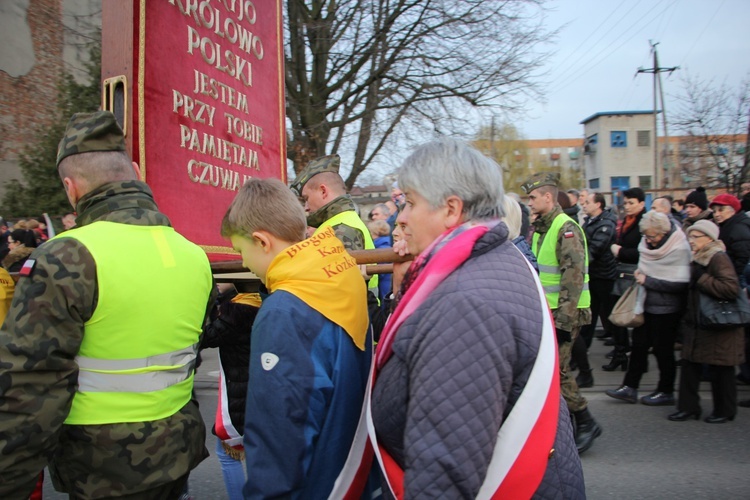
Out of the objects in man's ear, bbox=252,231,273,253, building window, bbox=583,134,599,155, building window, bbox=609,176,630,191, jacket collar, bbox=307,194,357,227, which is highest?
building window, bbox=583,134,599,155

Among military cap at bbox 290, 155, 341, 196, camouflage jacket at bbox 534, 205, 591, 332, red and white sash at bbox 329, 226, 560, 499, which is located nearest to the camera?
red and white sash at bbox 329, 226, 560, 499

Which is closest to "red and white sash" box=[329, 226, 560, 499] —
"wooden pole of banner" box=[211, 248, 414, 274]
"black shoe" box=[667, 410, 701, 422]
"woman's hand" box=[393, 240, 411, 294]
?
"woman's hand" box=[393, 240, 411, 294]

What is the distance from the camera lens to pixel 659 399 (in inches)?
210

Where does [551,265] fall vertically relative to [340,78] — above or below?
below

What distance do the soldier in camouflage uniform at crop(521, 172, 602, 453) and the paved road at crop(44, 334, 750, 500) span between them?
0.30 meters

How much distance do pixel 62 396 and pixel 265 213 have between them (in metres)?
0.81

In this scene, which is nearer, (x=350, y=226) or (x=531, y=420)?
(x=531, y=420)

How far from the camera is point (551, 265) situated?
4.70 meters

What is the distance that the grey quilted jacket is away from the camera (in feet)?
4.29

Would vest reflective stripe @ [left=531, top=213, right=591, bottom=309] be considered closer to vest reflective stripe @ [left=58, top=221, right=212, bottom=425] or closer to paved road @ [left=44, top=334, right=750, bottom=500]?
paved road @ [left=44, top=334, right=750, bottom=500]

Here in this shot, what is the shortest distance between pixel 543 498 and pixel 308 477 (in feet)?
2.29

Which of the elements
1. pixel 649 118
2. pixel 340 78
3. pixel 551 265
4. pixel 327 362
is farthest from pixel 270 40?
pixel 649 118

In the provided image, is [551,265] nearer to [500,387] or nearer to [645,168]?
[500,387]

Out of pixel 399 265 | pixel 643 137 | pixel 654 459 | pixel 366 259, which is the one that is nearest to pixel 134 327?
pixel 366 259
